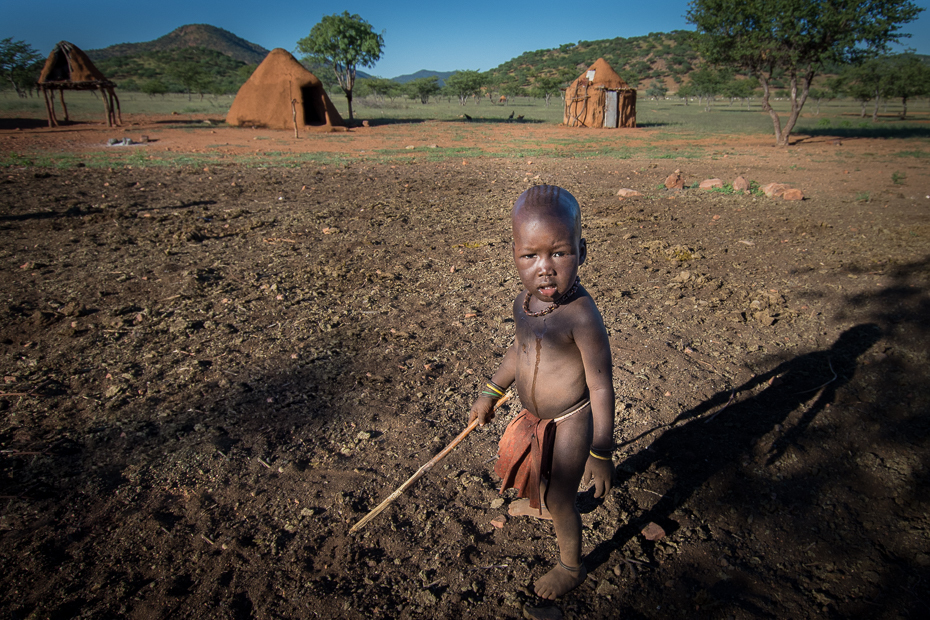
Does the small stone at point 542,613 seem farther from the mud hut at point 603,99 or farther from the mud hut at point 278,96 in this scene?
the mud hut at point 603,99

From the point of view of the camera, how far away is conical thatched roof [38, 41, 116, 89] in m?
21.1

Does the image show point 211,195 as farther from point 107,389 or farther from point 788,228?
point 788,228

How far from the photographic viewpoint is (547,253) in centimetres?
156

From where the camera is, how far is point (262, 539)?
2.00m

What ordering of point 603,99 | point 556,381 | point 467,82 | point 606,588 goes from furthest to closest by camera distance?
1. point 467,82
2. point 603,99
3. point 606,588
4. point 556,381

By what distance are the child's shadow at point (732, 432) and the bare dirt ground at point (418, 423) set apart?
0.02 meters

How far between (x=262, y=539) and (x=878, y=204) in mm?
9517

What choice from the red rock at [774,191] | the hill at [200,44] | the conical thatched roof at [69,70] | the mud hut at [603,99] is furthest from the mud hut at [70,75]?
the hill at [200,44]

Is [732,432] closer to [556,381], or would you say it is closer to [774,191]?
[556,381]

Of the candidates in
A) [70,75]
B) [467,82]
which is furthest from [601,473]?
[467,82]

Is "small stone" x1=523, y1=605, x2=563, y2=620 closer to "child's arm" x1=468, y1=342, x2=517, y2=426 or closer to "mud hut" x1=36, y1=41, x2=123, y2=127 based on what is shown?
"child's arm" x1=468, y1=342, x2=517, y2=426

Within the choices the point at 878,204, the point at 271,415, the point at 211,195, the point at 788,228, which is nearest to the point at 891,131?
the point at 878,204

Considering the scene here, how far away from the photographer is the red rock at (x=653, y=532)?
1.99 m

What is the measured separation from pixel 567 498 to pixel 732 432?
143 cm
